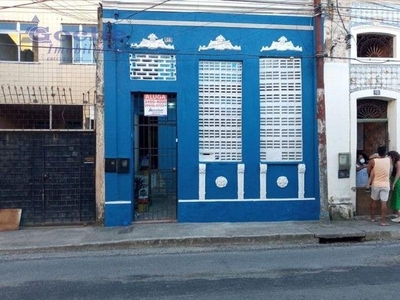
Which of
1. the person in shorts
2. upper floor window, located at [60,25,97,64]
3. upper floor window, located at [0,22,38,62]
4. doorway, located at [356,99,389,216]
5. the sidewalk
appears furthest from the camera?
upper floor window, located at [0,22,38,62]

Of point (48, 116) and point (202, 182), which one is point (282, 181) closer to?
point (202, 182)

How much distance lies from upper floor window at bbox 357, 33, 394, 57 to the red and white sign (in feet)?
16.9

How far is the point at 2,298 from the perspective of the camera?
187 inches

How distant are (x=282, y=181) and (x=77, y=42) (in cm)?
1003

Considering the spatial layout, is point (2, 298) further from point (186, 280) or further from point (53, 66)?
point (53, 66)

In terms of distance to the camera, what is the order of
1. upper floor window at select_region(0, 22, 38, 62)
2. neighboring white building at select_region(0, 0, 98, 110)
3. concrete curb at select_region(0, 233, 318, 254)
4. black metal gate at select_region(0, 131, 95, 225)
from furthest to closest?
upper floor window at select_region(0, 22, 38, 62)
neighboring white building at select_region(0, 0, 98, 110)
black metal gate at select_region(0, 131, 95, 225)
concrete curb at select_region(0, 233, 318, 254)

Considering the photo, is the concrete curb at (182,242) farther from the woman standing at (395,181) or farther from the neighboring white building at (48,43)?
the neighboring white building at (48,43)

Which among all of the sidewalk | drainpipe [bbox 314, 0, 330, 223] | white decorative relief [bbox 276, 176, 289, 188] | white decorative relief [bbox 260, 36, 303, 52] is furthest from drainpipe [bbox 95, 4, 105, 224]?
drainpipe [bbox 314, 0, 330, 223]

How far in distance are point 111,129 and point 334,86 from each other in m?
5.48

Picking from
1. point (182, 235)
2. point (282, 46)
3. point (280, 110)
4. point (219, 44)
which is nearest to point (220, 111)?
point (280, 110)

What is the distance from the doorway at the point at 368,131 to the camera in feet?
31.4

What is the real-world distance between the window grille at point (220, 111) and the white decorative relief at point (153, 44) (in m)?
1.00

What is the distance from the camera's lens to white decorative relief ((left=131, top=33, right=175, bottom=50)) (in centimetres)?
901

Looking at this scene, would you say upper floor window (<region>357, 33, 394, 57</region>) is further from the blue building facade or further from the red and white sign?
the red and white sign
